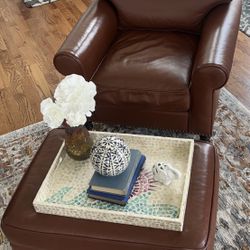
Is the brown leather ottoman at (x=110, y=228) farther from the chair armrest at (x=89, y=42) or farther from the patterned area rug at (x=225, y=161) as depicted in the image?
the chair armrest at (x=89, y=42)

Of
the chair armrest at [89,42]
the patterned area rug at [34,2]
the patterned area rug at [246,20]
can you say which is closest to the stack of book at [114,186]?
the chair armrest at [89,42]

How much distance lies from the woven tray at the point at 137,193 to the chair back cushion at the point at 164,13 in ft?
2.79

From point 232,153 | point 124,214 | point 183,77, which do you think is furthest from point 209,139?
point 124,214

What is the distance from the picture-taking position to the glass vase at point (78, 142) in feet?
4.67

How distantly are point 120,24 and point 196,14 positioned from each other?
0.46 meters

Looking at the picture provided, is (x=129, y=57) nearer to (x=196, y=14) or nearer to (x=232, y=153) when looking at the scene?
(x=196, y=14)

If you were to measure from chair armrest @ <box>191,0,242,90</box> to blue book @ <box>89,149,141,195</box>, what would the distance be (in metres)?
0.59

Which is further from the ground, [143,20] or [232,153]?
[143,20]

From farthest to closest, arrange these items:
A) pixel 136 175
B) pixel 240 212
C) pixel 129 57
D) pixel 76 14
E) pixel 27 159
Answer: pixel 76 14, pixel 27 159, pixel 129 57, pixel 240 212, pixel 136 175

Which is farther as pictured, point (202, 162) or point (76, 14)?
point (76, 14)

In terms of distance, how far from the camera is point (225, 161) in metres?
1.96

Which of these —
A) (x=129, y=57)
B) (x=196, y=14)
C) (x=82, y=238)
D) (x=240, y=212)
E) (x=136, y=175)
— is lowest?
(x=240, y=212)

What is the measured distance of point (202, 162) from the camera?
1488 millimetres

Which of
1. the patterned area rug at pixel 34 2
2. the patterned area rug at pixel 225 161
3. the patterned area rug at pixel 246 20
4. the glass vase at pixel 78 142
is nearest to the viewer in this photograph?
the glass vase at pixel 78 142
